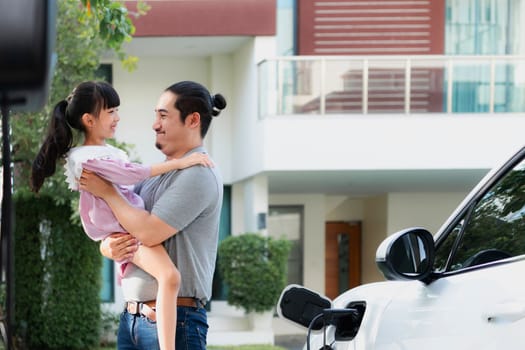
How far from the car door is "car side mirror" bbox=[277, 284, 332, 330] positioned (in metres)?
0.40

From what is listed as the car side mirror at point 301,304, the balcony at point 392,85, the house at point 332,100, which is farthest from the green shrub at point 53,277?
the car side mirror at point 301,304

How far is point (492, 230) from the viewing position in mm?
2826

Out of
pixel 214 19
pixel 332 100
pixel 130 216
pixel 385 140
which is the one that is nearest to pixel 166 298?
pixel 130 216

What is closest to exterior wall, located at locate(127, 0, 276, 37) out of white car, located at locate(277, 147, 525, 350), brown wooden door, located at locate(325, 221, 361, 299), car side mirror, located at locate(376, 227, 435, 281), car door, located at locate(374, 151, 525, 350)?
brown wooden door, located at locate(325, 221, 361, 299)

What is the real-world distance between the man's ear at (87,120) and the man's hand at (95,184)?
17 centimetres

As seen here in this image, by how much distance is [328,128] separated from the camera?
14.7m

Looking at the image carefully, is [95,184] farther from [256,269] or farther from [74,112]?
[256,269]

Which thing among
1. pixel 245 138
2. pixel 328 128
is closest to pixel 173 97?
pixel 328 128

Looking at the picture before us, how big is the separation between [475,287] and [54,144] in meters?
1.59

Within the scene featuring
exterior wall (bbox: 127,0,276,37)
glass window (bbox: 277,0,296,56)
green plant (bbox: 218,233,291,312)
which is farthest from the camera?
glass window (bbox: 277,0,296,56)

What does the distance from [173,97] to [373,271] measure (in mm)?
17035

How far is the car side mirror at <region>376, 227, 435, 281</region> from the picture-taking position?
9.24 feet

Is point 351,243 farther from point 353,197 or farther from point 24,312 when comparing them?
point 24,312

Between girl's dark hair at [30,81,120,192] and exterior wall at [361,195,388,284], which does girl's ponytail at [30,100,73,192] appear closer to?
girl's dark hair at [30,81,120,192]
